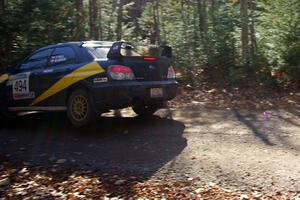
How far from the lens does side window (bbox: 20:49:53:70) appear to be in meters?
8.42

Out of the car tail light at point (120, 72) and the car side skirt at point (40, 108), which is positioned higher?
the car tail light at point (120, 72)

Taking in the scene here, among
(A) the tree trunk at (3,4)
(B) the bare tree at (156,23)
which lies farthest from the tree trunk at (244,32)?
(A) the tree trunk at (3,4)

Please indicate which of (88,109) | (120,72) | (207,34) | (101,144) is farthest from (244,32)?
(101,144)

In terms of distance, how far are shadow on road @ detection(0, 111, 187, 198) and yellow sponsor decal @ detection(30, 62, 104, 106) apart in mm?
710

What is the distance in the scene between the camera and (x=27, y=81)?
8539mm

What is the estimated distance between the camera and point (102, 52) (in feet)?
25.2

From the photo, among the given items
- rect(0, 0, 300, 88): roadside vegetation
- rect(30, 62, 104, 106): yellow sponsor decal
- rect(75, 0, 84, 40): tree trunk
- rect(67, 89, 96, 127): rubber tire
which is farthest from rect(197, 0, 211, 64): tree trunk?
rect(67, 89, 96, 127): rubber tire

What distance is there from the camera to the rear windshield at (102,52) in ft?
24.8

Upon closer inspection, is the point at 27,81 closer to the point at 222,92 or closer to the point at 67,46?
the point at 67,46

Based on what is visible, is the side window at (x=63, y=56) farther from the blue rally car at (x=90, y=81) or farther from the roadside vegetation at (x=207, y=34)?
the roadside vegetation at (x=207, y=34)

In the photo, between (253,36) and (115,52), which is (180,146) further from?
(253,36)

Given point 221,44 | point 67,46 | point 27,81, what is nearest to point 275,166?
point 67,46

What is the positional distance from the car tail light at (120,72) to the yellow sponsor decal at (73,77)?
0.18 meters

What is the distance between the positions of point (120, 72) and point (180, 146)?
1698 mm
